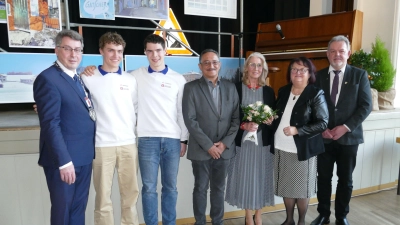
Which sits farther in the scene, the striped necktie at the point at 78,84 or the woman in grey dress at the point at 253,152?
the woman in grey dress at the point at 253,152

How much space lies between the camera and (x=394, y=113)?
3.48m

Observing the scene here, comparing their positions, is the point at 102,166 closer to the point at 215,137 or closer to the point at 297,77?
the point at 215,137

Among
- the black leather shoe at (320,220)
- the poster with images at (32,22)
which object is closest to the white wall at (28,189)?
the black leather shoe at (320,220)

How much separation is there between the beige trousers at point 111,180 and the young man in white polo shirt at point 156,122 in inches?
3.7

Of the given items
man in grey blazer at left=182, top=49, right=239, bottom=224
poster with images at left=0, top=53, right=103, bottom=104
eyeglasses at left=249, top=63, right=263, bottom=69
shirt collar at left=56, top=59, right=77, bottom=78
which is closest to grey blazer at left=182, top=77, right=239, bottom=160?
man in grey blazer at left=182, top=49, right=239, bottom=224

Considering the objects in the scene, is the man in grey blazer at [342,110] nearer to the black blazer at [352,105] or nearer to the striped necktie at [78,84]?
the black blazer at [352,105]

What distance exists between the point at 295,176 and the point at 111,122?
1.43m

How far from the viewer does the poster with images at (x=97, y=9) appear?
12.0 feet

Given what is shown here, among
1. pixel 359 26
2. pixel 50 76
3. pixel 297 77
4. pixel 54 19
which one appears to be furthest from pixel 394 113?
pixel 54 19

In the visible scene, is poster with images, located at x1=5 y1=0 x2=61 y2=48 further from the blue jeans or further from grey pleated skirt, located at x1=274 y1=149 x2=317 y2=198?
grey pleated skirt, located at x1=274 y1=149 x2=317 y2=198

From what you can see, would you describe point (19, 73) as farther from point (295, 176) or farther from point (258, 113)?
point (295, 176)

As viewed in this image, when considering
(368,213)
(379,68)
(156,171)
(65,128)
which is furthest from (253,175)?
(379,68)

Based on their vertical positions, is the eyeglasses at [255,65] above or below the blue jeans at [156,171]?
above

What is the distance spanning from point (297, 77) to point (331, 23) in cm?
245
